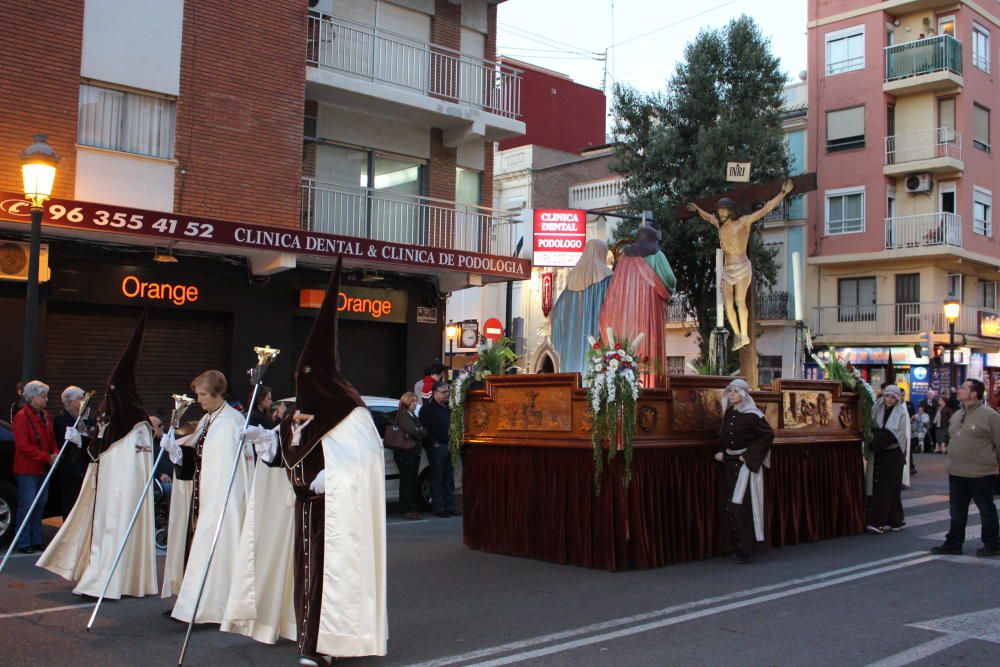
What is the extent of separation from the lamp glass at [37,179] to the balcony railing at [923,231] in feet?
97.9

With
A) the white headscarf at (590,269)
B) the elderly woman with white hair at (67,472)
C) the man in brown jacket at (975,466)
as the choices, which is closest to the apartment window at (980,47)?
the white headscarf at (590,269)

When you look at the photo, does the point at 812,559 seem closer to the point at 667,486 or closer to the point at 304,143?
the point at 667,486

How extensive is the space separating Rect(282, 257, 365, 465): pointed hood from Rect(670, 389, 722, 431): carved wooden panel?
15.6ft

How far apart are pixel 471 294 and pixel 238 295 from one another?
71.4 feet

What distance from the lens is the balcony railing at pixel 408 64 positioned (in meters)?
19.4

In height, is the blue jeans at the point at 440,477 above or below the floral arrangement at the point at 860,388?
below

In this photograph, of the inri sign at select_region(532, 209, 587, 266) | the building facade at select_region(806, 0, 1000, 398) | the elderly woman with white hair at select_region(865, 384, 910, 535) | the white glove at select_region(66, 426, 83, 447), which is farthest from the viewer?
the building facade at select_region(806, 0, 1000, 398)

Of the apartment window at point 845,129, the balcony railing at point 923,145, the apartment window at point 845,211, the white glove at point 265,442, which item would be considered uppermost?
the apartment window at point 845,129

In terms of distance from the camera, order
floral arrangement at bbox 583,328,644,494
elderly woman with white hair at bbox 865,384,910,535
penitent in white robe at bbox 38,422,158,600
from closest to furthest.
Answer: penitent in white robe at bbox 38,422,158,600, floral arrangement at bbox 583,328,644,494, elderly woman with white hair at bbox 865,384,910,535

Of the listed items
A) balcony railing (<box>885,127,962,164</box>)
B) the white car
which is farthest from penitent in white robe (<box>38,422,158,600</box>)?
balcony railing (<box>885,127,962,164</box>)

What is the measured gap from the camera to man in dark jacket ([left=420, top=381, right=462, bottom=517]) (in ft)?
44.3

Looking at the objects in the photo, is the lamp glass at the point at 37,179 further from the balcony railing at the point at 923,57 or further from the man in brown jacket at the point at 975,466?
the balcony railing at the point at 923,57

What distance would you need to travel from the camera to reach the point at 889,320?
1347 inches

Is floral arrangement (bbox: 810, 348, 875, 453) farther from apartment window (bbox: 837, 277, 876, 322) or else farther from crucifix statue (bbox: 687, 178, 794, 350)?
apartment window (bbox: 837, 277, 876, 322)
